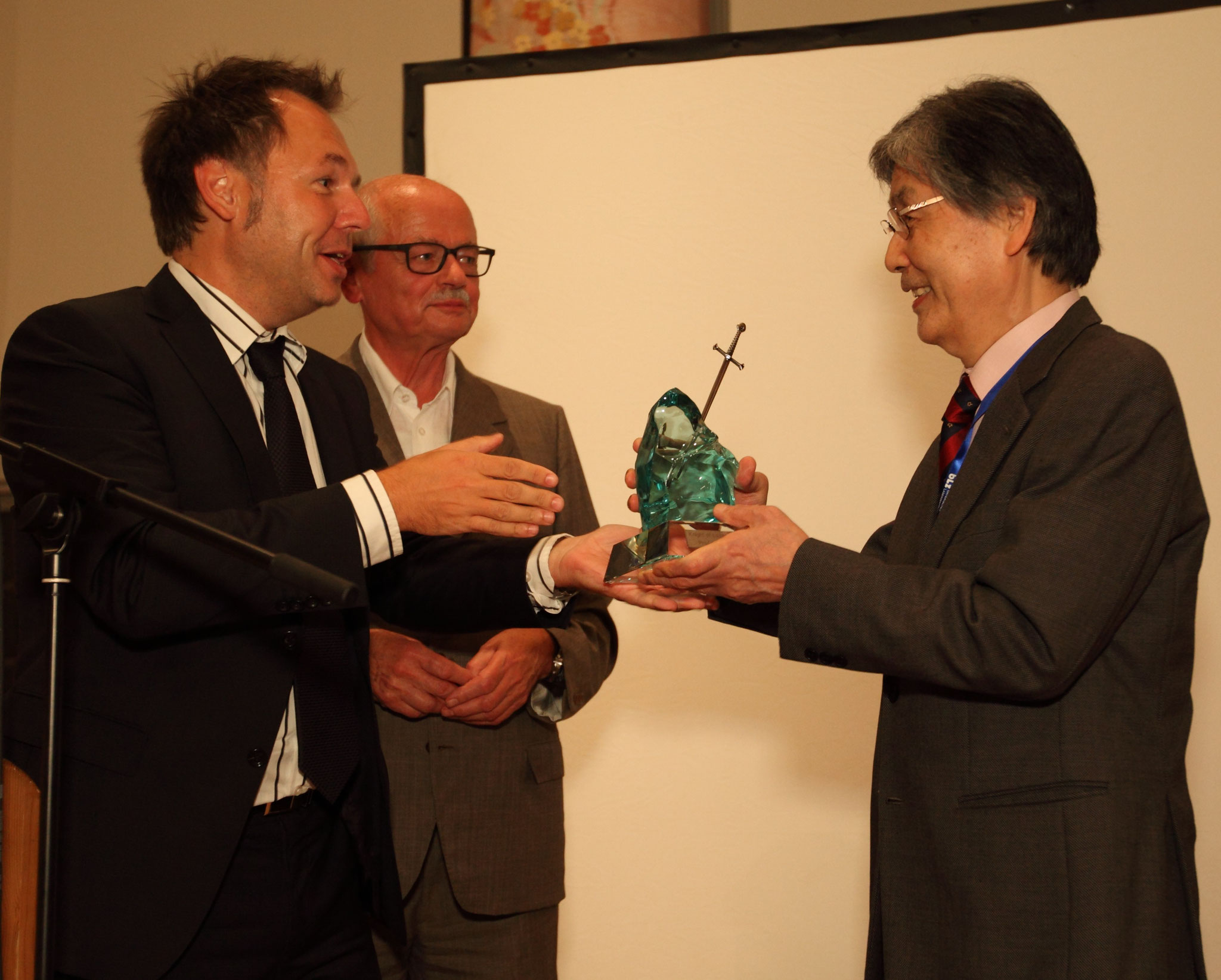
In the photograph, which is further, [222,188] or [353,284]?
[353,284]

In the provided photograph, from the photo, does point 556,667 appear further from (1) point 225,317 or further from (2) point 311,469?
(1) point 225,317

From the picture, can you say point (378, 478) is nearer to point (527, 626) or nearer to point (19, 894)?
point (527, 626)

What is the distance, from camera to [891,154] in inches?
75.9

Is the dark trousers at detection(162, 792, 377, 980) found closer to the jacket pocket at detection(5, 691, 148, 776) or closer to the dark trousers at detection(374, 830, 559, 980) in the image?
the jacket pocket at detection(5, 691, 148, 776)

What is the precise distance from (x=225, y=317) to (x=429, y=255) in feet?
2.68

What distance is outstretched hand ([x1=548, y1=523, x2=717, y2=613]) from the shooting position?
1.96 meters

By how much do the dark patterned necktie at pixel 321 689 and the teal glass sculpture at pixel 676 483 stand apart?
486mm

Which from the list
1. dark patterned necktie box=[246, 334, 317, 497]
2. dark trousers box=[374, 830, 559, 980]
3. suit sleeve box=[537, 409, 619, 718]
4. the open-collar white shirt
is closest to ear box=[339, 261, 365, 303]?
the open-collar white shirt

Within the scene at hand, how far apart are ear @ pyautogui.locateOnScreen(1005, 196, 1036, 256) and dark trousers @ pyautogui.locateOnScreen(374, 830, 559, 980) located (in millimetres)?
1537

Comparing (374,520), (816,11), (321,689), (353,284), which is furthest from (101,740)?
(816,11)

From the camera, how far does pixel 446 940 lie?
226 centimetres

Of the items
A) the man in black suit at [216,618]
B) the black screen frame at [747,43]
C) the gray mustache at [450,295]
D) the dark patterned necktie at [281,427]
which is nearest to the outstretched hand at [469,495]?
the man in black suit at [216,618]

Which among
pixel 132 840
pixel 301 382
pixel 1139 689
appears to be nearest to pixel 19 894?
pixel 132 840

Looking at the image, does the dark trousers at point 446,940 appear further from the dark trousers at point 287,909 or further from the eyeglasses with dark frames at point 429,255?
the eyeglasses with dark frames at point 429,255
